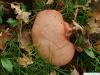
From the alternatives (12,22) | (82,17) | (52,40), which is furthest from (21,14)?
(82,17)

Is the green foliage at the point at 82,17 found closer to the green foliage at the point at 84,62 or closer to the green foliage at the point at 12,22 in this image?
the green foliage at the point at 84,62

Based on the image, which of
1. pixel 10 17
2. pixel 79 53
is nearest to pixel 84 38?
pixel 79 53

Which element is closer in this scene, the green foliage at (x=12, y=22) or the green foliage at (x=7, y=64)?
the green foliage at (x=7, y=64)

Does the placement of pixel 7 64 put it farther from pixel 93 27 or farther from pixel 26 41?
pixel 93 27

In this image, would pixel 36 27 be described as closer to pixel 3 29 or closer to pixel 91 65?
pixel 3 29

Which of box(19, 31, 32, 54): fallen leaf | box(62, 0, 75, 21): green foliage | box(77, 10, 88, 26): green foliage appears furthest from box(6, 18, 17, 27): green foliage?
box(77, 10, 88, 26): green foliage

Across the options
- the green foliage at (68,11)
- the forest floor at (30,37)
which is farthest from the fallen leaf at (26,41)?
the green foliage at (68,11)

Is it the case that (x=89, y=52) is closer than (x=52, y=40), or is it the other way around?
(x=52, y=40)

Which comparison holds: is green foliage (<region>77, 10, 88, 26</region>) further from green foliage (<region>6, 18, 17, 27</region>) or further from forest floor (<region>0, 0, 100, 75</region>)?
green foliage (<region>6, 18, 17, 27</region>)

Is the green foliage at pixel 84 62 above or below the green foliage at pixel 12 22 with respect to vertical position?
below

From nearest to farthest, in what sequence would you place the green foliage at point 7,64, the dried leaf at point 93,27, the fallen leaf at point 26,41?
the green foliage at point 7,64 < the fallen leaf at point 26,41 < the dried leaf at point 93,27
